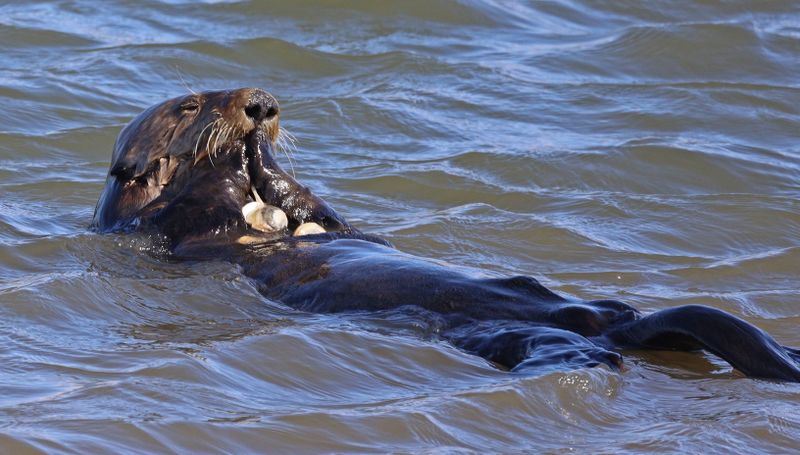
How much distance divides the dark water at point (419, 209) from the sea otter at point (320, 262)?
0.09m

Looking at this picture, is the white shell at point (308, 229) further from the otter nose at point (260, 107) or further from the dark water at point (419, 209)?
the otter nose at point (260, 107)

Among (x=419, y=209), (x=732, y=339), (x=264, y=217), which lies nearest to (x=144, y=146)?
(x=264, y=217)

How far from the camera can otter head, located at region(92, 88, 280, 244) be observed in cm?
582

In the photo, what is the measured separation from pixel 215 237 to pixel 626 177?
340 cm

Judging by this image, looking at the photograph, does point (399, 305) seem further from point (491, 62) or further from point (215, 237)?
point (491, 62)

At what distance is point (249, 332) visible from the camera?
15.6 feet

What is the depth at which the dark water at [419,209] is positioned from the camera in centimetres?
393

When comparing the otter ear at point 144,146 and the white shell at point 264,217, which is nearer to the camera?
the white shell at point 264,217

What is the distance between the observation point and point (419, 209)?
7414 millimetres

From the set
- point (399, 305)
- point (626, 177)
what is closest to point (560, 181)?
point (626, 177)

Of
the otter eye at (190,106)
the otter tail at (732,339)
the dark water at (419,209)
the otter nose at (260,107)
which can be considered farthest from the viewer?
the otter eye at (190,106)

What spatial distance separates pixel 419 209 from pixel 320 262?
7.50 ft

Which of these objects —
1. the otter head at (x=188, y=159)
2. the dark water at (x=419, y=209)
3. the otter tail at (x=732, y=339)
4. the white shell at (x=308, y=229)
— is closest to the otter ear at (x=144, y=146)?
the otter head at (x=188, y=159)

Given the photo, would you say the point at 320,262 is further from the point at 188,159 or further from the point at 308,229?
the point at 188,159
